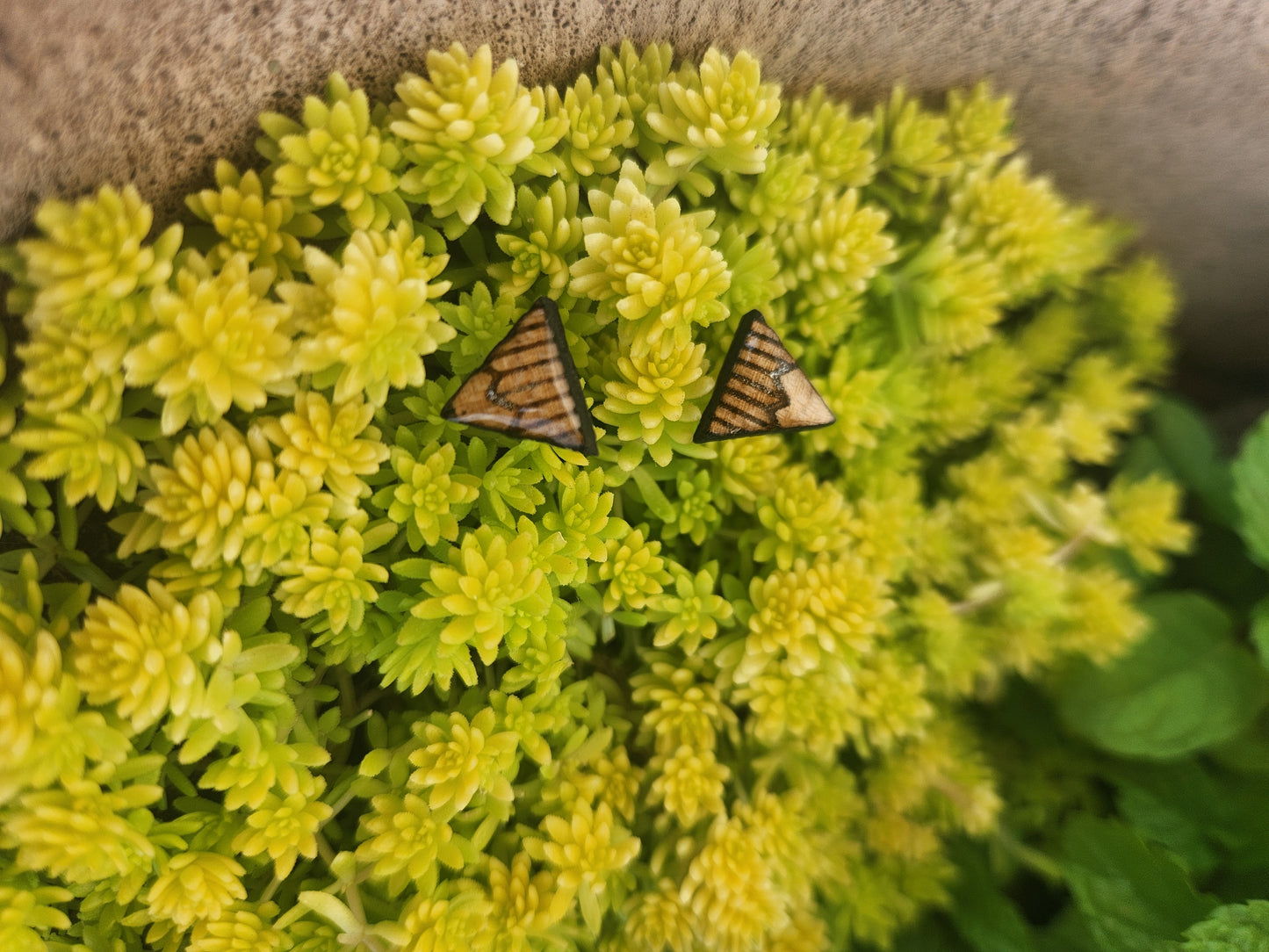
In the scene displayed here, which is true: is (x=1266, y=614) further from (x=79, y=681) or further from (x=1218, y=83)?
(x=79, y=681)

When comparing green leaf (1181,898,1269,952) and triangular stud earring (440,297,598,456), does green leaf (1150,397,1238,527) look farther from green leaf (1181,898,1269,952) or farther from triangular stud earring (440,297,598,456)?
triangular stud earring (440,297,598,456)

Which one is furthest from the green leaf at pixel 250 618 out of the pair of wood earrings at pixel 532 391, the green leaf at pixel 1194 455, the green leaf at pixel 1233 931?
the green leaf at pixel 1194 455

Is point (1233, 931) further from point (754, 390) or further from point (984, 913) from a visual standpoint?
point (754, 390)

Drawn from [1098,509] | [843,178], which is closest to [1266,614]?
[1098,509]

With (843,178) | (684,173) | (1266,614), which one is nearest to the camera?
(684,173)

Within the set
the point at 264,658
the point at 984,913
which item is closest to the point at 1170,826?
the point at 984,913

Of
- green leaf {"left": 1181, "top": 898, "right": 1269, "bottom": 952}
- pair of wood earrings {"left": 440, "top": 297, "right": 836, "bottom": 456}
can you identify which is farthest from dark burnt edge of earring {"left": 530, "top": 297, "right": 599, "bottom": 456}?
green leaf {"left": 1181, "top": 898, "right": 1269, "bottom": 952}
